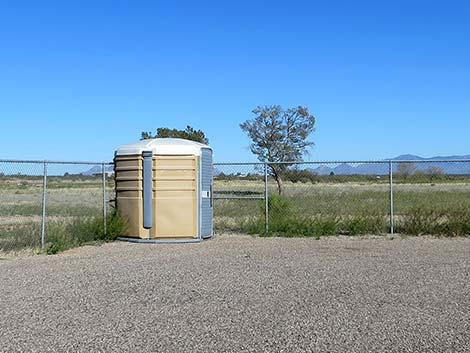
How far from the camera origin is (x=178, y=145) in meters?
15.1

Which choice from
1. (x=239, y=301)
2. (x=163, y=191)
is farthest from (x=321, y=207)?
(x=239, y=301)

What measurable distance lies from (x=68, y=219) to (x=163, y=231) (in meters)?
2.57

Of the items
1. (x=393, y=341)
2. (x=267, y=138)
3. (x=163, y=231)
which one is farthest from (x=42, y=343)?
(x=267, y=138)

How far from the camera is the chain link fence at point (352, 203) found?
16.3 meters

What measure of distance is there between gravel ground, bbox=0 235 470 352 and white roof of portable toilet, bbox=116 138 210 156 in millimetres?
2766

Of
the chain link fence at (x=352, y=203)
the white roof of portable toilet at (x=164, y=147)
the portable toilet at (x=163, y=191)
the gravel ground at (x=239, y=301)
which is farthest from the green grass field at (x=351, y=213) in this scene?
the white roof of portable toilet at (x=164, y=147)

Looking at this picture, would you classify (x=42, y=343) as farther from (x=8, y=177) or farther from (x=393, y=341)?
(x=8, y=177)

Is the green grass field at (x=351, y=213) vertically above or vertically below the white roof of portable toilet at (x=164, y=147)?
below

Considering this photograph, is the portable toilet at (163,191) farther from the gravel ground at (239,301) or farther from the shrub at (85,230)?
the gravel ground at (239,301)

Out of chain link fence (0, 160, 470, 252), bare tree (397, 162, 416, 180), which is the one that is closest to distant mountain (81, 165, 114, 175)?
chain link fence (0, 160, 470, 252)

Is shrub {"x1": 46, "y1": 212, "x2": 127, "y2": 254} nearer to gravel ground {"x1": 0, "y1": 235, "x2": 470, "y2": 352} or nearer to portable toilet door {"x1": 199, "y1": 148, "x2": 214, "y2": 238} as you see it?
gravel ground {"x1": 0, "y1": 235, "x2": 470, "y2": 352}

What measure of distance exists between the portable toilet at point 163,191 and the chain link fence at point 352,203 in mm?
1868

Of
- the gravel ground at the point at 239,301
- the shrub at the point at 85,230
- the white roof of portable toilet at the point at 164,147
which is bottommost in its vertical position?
the gravel ground at the point at 239,301

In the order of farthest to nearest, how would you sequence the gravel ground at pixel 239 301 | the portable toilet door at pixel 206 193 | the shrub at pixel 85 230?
the portable toilet door at pixel 206 193 → the shrub at pixel 85 230 → the gravel ground at pixel 239 301
